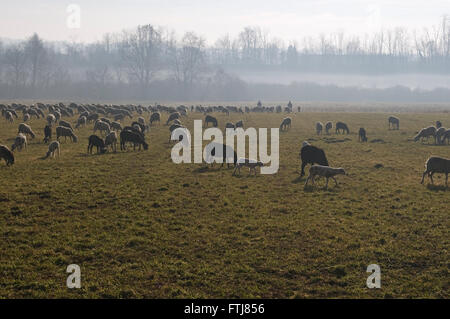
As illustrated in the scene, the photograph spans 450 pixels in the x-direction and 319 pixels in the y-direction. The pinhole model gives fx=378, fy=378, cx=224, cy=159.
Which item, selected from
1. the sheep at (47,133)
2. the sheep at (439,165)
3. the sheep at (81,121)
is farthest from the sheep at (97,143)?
the sheep at (439,165)

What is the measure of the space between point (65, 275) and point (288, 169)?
46.1 feet

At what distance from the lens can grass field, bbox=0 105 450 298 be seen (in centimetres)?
841

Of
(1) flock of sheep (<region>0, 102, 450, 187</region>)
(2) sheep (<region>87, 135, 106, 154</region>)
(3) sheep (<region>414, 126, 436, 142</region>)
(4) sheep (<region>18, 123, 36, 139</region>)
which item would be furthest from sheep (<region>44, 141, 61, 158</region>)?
(3) sheep (<region>414, 126, 436, 142</region>)

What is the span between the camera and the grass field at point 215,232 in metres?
8.41

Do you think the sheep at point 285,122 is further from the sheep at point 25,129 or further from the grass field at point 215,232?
A: the sheep at point 25,129

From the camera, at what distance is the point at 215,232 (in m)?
11.4

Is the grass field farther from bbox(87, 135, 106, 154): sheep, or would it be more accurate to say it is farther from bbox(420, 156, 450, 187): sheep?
bbox(87, 135, 106, 154): sheep

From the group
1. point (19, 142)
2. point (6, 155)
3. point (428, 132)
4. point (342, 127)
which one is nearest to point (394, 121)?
point (342, 127)

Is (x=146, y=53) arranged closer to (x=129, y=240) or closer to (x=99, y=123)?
(x=99, y=123)

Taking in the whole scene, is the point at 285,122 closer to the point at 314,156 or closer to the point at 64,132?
the point at 314,156

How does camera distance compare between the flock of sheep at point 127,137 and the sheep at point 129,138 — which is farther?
the sheep at point 129,138

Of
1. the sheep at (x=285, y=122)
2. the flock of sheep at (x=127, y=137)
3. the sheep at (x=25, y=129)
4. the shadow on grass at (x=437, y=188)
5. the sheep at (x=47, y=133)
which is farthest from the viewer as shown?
the sheep at (x=285, y=122)

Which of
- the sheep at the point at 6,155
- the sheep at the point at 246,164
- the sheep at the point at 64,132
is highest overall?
the sheep at the point at 64,132

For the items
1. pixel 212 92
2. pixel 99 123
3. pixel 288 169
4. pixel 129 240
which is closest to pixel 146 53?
pixel 212 92
